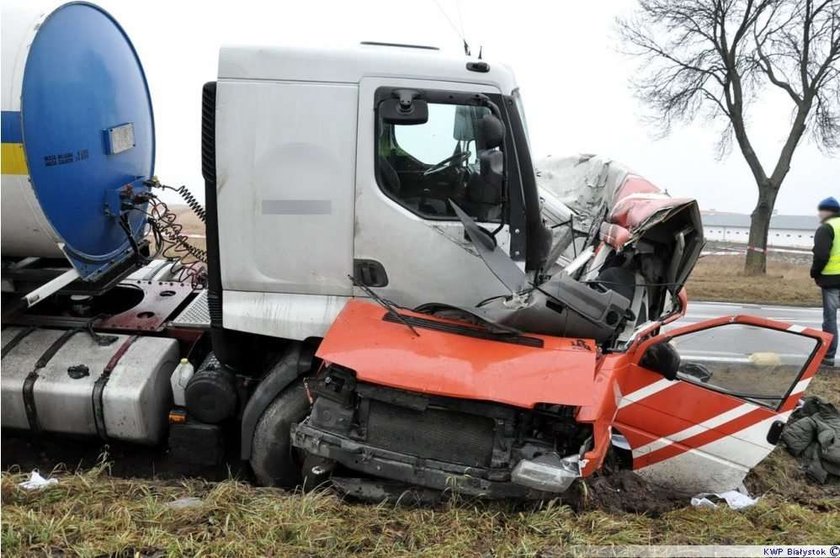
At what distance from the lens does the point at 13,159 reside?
12.6 ft

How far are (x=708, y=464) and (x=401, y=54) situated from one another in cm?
323

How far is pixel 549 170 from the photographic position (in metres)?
6.01

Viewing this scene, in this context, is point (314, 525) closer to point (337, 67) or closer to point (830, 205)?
point (337, 67)

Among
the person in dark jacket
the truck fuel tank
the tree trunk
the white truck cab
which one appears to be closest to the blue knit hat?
the person in dark jacket

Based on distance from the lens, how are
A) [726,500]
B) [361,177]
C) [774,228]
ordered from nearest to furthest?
1. [361,177]
2. [726,500]
3. [774,228]

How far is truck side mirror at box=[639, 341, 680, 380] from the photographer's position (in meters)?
4.08

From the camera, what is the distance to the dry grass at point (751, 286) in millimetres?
12820

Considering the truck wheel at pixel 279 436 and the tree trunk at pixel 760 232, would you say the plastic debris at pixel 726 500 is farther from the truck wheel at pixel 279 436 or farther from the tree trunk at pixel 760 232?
the tree trunk at pixel 760 232

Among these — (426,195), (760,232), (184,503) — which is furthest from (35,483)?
(760,232)

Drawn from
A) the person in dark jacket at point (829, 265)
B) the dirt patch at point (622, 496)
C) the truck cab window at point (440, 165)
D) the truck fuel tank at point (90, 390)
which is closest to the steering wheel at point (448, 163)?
the truck cab window at point (440, 165)

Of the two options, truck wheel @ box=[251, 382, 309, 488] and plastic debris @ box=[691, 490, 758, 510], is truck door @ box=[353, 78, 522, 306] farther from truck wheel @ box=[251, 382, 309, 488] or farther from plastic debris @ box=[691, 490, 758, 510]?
plastic debris @ box=[691, 490, 758, 510]

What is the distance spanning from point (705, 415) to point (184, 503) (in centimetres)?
321

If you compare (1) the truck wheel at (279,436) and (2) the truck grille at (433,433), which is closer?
(2) the truck grille at (433,433)

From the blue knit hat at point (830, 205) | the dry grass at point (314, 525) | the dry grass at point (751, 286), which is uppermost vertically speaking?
the blue knit hat at point (830, 205)
